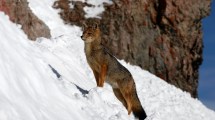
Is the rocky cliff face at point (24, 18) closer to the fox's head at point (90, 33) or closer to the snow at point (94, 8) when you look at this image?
the fox's head at point (90, 33)

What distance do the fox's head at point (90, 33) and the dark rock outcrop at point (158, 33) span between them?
16.3 meters

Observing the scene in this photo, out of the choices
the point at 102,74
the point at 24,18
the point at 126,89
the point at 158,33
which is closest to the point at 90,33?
the point at 102,74

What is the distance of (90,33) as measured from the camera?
13.5 meters

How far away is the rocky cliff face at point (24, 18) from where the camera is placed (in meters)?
18.0

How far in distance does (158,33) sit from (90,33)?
20236mm

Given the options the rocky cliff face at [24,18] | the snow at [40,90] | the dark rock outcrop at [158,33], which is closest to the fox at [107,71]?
the snow at [40,90]

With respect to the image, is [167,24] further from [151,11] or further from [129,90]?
[129,90]

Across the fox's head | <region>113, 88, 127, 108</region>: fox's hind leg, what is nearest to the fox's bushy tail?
<region>113, 88, 127, 108</region>: fox's hind leg

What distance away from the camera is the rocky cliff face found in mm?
18016

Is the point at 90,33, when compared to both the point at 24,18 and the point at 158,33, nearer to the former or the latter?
the point at 24,18

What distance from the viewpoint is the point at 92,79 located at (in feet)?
61.1

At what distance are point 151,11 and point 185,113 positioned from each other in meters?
12.6

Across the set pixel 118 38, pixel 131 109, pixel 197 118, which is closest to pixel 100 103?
pixel 131 109

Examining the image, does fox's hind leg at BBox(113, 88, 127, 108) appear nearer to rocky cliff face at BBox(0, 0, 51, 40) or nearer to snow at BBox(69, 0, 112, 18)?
rocky cliff face at BBox(0, 0, 51, 40)
